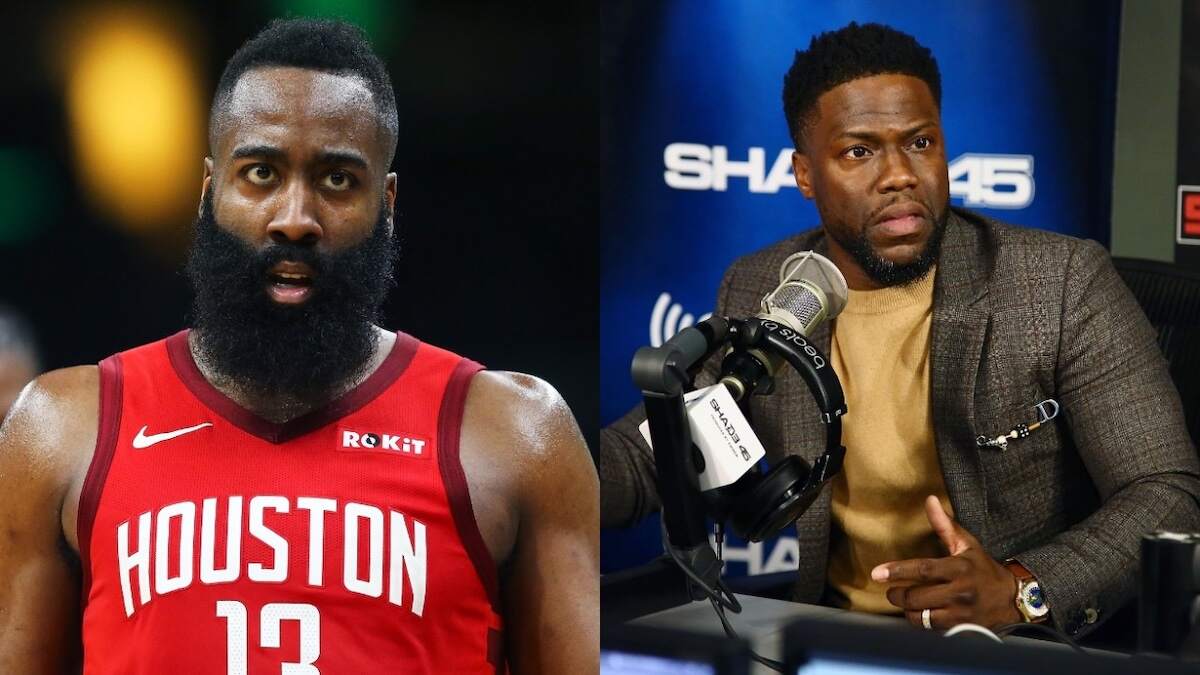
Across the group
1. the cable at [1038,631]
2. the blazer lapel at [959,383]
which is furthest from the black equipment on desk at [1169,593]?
the blazer lapel at [959,383]

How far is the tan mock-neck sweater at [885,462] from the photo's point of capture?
85.1 inches

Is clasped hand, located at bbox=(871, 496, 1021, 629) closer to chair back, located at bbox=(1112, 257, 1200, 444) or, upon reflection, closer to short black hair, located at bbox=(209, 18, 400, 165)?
chair back, located at bbox=(1112, 257, 1200, 444)

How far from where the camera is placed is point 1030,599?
6.11 ft

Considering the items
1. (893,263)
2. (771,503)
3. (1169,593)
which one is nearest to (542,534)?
(771,503)

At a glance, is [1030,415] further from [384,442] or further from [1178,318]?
[384,442]

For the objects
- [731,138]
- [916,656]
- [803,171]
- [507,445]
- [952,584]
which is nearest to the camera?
[916,656]

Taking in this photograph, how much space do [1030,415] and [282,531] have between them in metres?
1.33

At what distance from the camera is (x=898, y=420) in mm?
2203

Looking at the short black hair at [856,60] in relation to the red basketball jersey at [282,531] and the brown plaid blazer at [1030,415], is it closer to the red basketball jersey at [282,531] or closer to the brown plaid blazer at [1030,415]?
the brown plaid blazer at [1030,415]

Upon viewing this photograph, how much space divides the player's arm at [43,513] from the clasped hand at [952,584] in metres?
0.95

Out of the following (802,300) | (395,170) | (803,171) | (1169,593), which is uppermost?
(803,171)

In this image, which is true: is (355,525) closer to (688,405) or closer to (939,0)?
A: (688,405)

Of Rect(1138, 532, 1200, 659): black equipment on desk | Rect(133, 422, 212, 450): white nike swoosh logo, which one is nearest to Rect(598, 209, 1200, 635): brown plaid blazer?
Rect(133, 422, 212, 450): white nike swoosh logo

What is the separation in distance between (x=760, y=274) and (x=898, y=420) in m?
0.35
